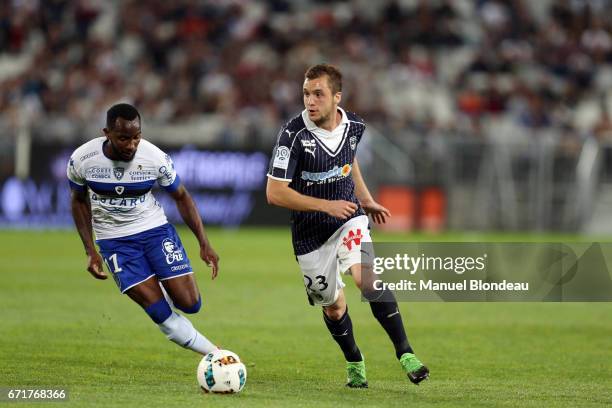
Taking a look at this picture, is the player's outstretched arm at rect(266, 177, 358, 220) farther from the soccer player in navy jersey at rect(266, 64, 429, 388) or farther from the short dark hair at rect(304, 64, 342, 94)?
the short dark hair at rect(304, 64, 342, 94)

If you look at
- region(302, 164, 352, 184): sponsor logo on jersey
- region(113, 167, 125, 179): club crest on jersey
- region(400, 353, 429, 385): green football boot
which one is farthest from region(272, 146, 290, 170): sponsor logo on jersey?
region(400, 353, 429, 385): green football boot

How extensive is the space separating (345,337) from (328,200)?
1.10 meters

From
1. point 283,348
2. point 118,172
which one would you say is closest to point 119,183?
point 118,172

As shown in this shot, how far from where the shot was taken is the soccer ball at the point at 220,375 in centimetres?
813

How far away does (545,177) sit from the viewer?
93.6ft

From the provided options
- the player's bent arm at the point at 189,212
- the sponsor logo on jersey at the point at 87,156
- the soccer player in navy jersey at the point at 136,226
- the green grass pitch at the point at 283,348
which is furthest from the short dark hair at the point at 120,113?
the green grass pitch at the point at 283,348

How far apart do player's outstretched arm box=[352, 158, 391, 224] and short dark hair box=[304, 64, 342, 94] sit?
0.73 metres

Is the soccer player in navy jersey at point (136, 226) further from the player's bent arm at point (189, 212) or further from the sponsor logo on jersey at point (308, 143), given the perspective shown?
the sponsor logo on jersey at point (308, 143)

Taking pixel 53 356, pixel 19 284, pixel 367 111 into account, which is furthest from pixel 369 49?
pixel 53 356

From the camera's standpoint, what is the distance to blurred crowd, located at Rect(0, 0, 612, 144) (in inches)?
1121

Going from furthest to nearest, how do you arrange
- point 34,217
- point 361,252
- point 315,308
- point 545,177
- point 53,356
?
point 545,177 < point 34,217 < point 315,308 < point 53,356 < point 361,252

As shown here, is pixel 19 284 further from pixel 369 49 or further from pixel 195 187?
pixel 369 49

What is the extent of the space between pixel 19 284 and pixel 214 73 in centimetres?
1414

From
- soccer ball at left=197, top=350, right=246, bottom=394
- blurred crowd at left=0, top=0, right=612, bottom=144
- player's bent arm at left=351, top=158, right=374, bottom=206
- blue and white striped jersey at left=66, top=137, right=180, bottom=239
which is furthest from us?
blurred crowd at left=0, top=0, right=612, bottom=144
